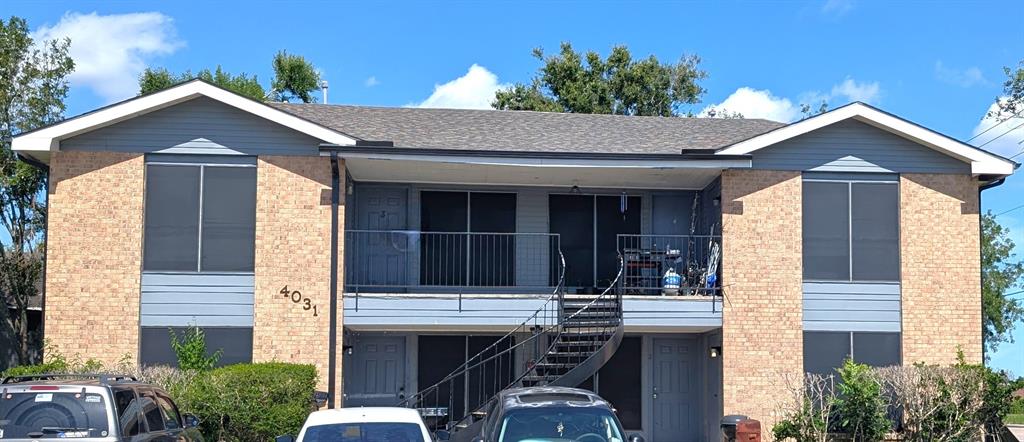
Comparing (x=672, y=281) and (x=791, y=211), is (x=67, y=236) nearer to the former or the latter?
(x=672, y=281)

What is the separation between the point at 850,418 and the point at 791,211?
3654mm

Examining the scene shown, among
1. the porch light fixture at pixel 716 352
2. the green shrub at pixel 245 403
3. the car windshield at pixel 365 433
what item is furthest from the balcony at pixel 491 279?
the car windshield at pixel 365 433

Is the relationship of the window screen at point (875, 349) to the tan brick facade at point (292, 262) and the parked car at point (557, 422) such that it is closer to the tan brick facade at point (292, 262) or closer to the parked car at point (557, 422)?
the tan brick facade at point (292, 262)

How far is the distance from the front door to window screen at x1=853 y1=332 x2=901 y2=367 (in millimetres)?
7901

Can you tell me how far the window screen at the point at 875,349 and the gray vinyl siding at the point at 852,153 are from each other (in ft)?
9.24

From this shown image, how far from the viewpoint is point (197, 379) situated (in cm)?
1616

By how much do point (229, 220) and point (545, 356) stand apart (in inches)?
218

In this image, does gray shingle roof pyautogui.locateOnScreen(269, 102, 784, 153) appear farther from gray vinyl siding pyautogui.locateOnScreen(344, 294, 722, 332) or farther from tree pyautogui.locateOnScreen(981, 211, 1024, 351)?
tree pyautogui.locateOnScreen(981, 211, 1024, 351)

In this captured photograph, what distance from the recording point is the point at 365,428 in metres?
10.2

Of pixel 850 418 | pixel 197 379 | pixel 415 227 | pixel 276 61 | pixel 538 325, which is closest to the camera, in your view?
pixel 197 379

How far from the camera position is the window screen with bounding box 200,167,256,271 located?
59.7 feet

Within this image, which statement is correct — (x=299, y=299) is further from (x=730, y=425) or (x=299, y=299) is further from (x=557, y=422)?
(x=557, y=422)

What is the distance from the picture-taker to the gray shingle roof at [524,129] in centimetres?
1953

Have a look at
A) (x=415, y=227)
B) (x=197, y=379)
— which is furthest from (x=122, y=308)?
(x=415, y=227)
